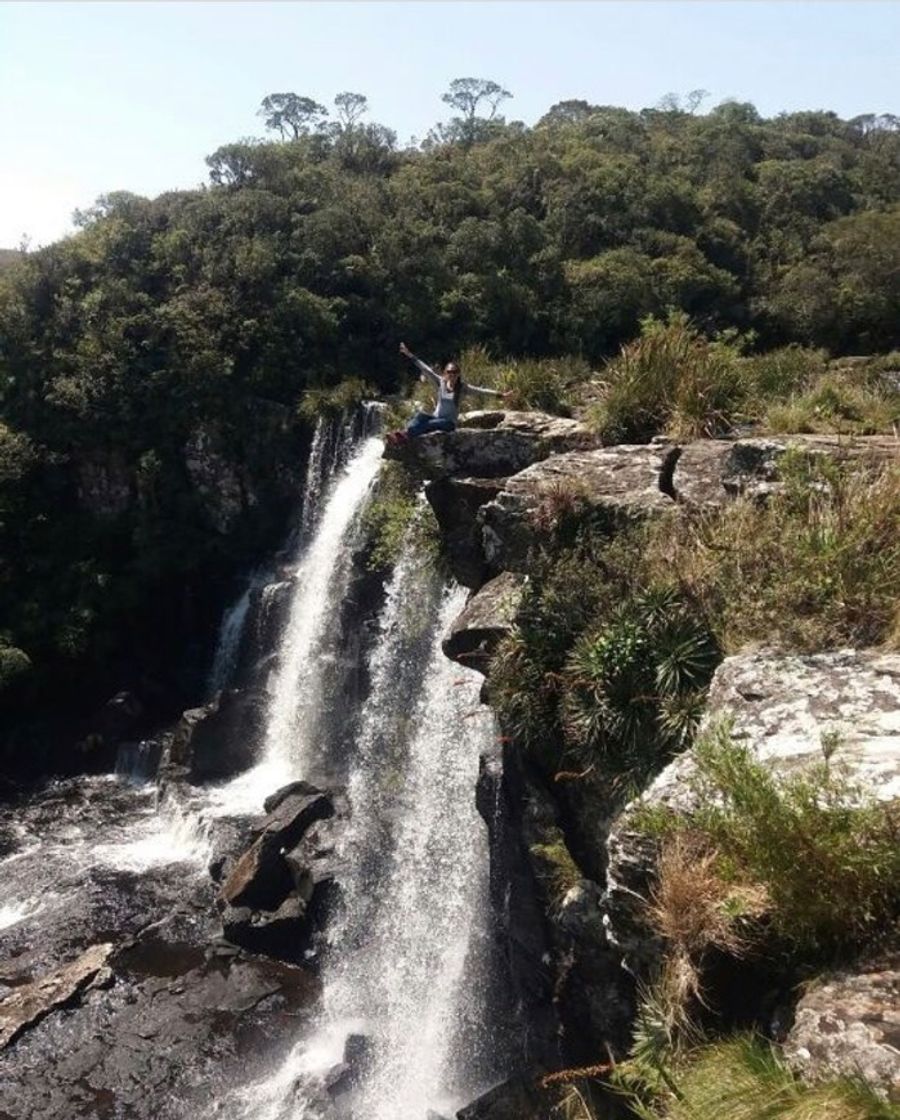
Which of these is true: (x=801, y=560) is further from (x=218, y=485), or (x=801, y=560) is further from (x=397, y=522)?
(x=218, y=485)

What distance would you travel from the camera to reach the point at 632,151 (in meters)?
37.6

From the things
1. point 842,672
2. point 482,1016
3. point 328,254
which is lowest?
point 482,1016

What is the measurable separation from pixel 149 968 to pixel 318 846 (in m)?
3.45

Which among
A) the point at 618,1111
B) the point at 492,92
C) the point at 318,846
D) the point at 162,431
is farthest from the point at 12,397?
the point at 492,92

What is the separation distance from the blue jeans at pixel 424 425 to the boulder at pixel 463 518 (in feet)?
2.60

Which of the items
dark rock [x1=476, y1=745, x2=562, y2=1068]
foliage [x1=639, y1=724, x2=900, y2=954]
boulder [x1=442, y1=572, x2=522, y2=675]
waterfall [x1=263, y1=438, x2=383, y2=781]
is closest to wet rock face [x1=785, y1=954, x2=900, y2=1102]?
foliage [x1=639, y1=724, x2=900, y2=954]

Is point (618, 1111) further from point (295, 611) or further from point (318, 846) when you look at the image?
point (295, 611)

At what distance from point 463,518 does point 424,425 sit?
1.58 metres

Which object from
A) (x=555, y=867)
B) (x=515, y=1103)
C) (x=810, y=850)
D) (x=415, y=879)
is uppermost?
(x=810, y=850)

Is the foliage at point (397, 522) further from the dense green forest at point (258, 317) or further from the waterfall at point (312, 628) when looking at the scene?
the dense green forest at point (258, 317)

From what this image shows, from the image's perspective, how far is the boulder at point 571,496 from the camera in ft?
34.9

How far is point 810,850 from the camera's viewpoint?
5.03 m

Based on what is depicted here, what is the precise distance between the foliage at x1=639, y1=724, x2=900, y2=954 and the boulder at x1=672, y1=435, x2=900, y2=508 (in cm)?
491

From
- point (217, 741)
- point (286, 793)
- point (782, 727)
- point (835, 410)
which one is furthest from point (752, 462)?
point (217, 741)
